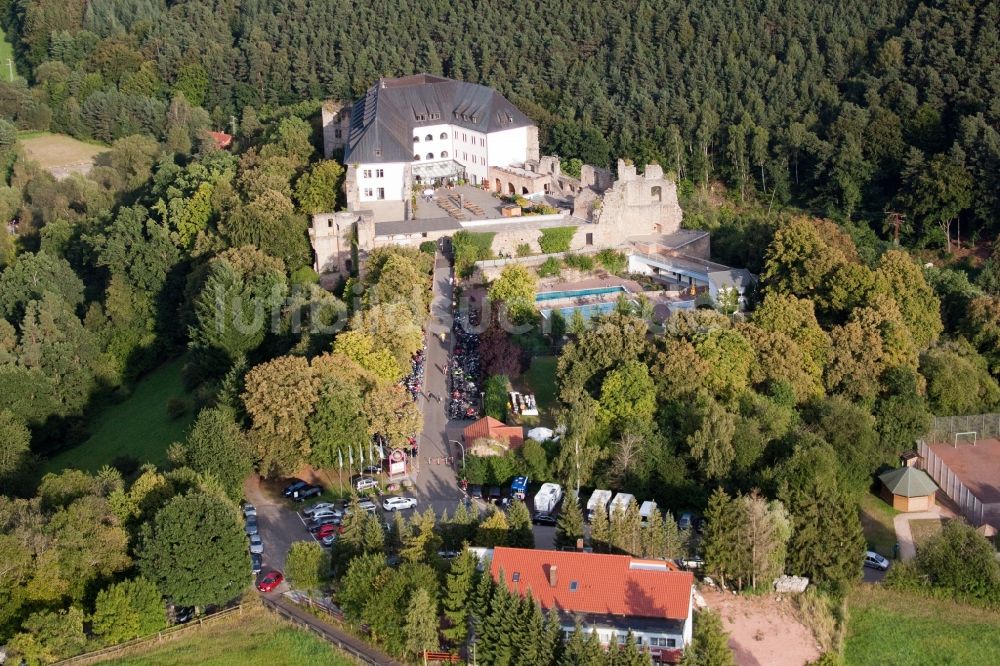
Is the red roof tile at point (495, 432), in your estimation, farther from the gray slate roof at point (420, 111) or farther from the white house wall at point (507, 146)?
the white house wall at point (507, 146)

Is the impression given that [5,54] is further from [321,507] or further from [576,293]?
[321,507]

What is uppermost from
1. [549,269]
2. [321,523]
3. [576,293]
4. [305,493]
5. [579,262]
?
[579,262]

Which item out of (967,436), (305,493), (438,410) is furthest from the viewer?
(438,410)

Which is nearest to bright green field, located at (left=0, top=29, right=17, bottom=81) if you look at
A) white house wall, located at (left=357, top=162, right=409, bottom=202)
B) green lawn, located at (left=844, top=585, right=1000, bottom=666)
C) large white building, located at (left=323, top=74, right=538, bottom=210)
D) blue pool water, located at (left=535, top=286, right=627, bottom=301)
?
large white building, located at (left=323, top=74, right=538, bottom=210)

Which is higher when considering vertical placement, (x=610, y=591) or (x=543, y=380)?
(x=543, y=380)

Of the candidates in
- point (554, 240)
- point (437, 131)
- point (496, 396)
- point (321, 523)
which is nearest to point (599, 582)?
point (321, 523)

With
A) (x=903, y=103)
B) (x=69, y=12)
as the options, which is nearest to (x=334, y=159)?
(x=903, y=103)

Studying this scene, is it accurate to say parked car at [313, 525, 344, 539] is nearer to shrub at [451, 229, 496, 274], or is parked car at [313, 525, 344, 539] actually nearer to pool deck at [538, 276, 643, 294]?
shrub at [451, 229, 496, 274]
